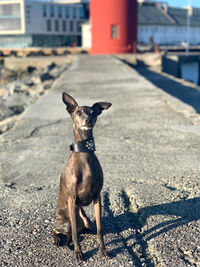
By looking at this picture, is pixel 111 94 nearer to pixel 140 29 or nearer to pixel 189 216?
pixel 189 216

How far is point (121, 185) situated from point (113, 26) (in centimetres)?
2425

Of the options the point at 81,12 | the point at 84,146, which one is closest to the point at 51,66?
the point at 84,146

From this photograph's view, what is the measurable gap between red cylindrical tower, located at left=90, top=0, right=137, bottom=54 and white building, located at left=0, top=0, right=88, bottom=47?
29.3m

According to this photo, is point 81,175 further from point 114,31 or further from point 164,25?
point 164,25

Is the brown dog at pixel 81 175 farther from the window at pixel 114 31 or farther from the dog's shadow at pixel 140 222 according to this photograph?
the window at pixel 114 31

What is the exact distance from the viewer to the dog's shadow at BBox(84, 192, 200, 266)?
8.42ft

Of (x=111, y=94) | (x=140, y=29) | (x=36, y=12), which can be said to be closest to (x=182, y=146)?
(x=111, y=94)

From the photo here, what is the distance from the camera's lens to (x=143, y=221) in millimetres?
2953

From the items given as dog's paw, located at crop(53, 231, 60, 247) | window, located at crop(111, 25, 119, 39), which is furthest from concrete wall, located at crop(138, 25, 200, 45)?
dog's paw, located at crop(53, 231, 60, 247)

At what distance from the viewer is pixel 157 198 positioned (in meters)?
3.39

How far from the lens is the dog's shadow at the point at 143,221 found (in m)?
2.57

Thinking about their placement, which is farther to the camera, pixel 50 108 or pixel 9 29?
pixel 9 29

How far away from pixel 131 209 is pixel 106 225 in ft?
1.29

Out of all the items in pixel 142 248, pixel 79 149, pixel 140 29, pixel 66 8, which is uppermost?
pixel 66 8
